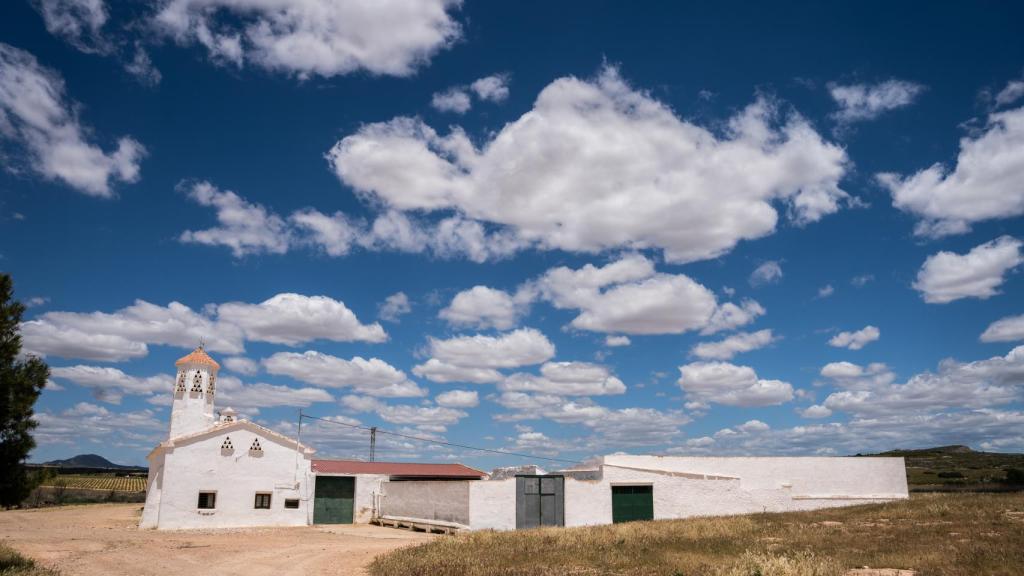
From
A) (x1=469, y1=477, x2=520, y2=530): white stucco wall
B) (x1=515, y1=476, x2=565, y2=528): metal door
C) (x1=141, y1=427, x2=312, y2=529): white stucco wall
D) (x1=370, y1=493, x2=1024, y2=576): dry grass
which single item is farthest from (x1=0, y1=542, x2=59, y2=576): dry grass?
(x1=515, y1=476, x2=565, y2=528): metal door

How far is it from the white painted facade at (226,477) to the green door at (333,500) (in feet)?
2.41

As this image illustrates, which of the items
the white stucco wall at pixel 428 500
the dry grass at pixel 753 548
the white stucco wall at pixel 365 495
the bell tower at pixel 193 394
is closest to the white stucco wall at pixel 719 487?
the white stucco wall at pixel 428 500

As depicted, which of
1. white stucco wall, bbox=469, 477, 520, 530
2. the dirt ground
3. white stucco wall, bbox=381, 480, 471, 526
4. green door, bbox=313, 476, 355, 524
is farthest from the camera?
green door, bbox=313, 476, 355, 524

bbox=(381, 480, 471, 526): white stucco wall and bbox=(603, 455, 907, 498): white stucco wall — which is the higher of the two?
bbox=(603, 455, 907, 498): white stucco wall

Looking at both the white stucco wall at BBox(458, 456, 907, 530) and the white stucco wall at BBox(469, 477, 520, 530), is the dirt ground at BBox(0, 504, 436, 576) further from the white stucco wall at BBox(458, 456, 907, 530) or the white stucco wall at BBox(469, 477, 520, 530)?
the white stucco wall at BBox(458, 456, 907, 530)

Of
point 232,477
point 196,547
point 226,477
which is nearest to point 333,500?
point 232,477

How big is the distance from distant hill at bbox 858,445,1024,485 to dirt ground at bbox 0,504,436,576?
47559 mm

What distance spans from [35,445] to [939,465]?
111 meters

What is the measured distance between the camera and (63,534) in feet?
99.5

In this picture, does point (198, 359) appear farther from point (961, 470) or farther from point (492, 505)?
point (961, 470)

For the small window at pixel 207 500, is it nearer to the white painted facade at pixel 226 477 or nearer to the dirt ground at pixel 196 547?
the white painted facade at pixel 226 477

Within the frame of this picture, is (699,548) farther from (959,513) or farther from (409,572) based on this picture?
(959,513)

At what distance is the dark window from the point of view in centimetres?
3690

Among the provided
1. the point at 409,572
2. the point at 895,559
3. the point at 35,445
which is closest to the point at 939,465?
the point at 895,559
